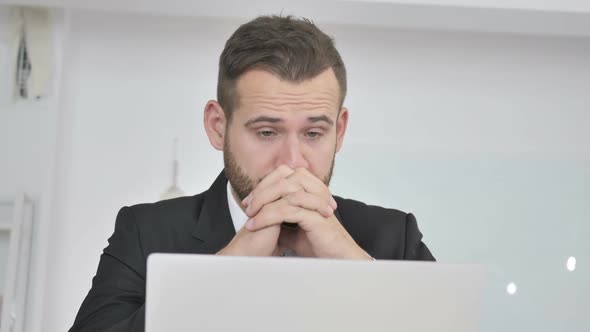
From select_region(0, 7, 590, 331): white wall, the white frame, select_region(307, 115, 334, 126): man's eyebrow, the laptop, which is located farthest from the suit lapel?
select_region(0, 7, 590, 331): white wall

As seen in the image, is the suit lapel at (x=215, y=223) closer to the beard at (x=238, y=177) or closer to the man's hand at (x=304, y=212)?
the beard at (x=238, y=177)

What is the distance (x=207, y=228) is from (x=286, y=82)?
420 millimetres

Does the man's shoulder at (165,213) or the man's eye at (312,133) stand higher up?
the man's eye at (312,133)

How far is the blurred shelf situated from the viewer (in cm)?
386

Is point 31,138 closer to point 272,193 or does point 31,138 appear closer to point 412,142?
point 412,142

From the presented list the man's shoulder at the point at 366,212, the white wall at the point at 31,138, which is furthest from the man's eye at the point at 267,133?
the white wall at the point at 31,138

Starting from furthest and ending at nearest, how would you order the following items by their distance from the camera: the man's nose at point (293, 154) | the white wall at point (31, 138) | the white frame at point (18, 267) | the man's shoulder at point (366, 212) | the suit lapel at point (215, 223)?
1. the white wall at point (31, 138)
2. the white frame at point (18, 267)
3. the man's shoulder at point (366, 212)
4. the suit lapel at point (215, 223)
5. the man's nose at point (293, 154)

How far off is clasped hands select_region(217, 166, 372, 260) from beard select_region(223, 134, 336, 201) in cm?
26

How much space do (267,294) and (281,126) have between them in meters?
0.80

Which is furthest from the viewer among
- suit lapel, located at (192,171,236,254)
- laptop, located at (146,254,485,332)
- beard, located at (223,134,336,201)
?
suit lapel, located at (192,171,236,254)

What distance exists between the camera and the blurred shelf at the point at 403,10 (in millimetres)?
3855

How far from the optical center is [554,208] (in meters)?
4.66

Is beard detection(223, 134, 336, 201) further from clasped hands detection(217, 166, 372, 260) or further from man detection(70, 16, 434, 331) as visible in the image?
clasped hands detection(217, 166, 372, 260)

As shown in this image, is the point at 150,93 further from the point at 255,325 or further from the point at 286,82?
the point at 255,325
